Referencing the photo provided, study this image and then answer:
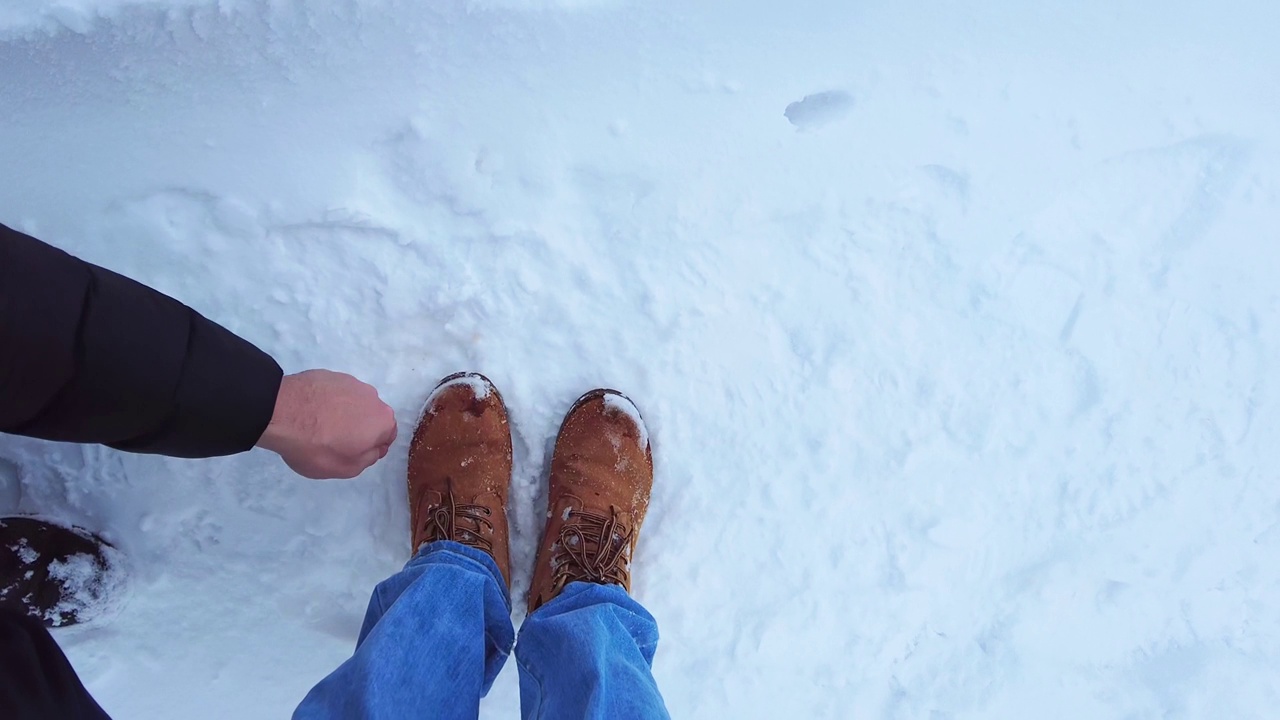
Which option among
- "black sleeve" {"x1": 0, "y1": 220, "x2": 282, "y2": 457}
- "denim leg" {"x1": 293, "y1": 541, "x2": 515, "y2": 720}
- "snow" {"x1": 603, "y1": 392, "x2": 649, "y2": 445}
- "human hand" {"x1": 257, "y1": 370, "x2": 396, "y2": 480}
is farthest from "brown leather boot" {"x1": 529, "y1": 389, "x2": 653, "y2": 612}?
"black sleeve" {"x1": 0, "y1": 220, "x2": 282, "y2": 457}

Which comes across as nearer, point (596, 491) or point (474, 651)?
point (474, 651)

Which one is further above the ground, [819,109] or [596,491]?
[819,109]

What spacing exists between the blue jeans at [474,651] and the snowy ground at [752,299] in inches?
9.3

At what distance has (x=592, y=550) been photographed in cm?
120

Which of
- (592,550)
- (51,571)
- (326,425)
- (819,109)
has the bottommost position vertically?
(592,550)

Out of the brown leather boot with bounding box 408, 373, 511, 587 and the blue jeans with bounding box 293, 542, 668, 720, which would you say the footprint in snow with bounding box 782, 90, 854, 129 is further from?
the blue jeans with bounding box 293, 542, 668, 720

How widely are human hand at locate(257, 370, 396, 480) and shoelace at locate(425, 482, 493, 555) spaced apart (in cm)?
20

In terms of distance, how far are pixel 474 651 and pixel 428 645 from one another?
0.08 m

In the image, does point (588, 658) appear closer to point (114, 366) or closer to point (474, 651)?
point (474, 651)

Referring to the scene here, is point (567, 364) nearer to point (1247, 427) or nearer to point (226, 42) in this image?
point (226, 42)

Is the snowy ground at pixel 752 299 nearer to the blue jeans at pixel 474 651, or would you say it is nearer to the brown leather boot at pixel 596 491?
the brown leather boot at pixel 596 491

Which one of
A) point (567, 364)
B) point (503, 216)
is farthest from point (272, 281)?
point (567, 364)

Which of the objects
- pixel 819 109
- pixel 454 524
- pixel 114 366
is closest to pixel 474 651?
pixel 454 524

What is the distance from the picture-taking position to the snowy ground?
3.90 feet
